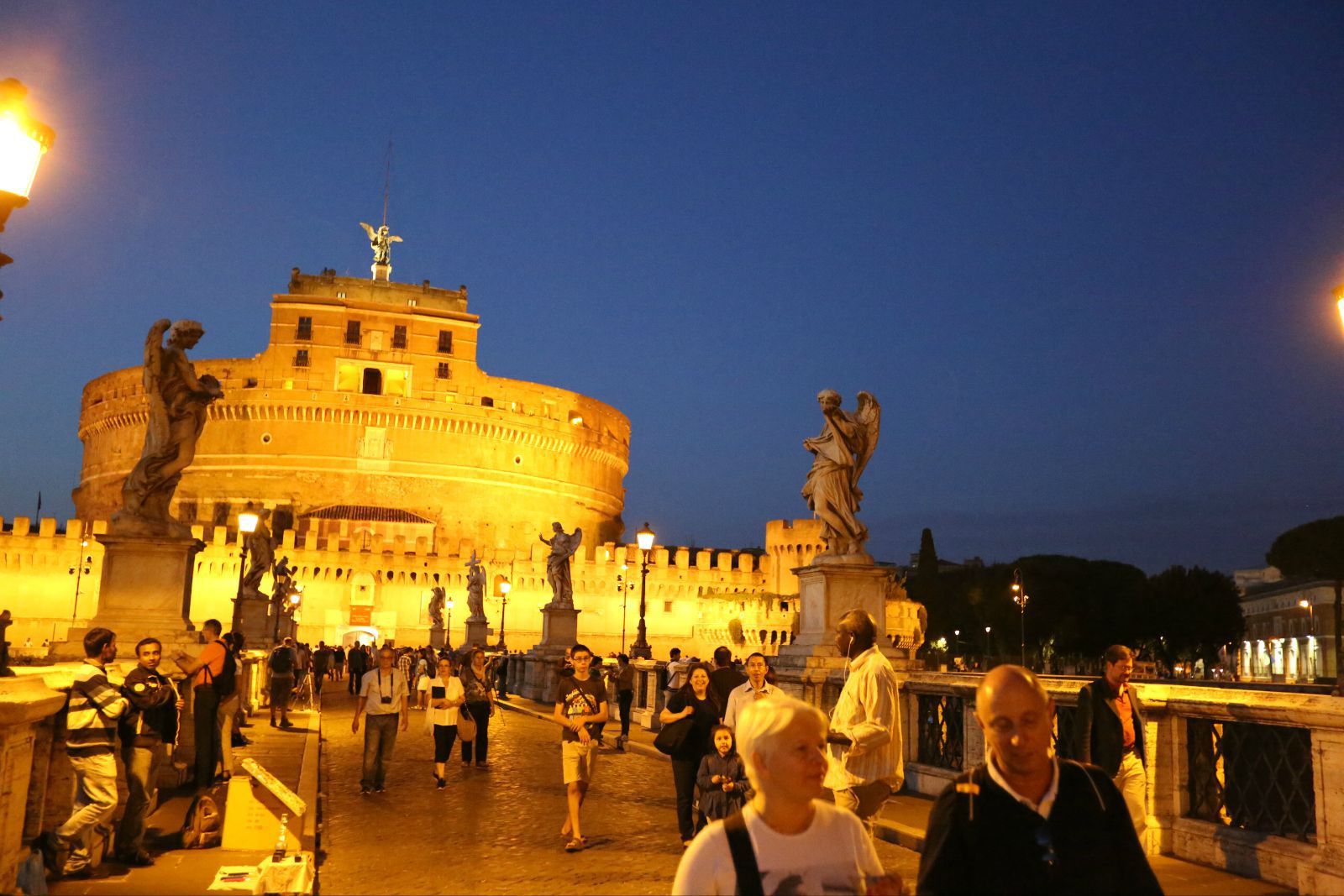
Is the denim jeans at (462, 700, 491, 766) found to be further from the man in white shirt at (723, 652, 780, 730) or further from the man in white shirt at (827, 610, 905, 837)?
the man in white shirt at (827, 610, 905, 837)

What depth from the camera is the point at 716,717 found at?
7043 mm

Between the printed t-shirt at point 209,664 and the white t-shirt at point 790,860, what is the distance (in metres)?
7.11

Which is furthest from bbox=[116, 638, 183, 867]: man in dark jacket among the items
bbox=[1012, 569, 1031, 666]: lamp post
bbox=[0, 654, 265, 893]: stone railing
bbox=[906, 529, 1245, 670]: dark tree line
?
bbox=[906, 529, 1245, 670]: dark tree line

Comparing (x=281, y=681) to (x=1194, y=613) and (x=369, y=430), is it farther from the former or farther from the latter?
(x=369, y=430)

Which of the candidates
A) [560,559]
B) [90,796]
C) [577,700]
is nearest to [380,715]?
[577,700]

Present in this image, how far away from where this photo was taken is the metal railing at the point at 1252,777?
18.8ft

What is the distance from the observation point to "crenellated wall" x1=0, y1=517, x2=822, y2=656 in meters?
51.5

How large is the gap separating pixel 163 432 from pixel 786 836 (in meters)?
8.42

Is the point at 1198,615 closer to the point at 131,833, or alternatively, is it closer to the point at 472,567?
the point at 472,567

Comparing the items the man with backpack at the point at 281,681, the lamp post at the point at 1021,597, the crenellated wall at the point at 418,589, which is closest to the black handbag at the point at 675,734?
the man with backpack at the point at 281,681

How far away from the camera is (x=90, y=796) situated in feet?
17.7

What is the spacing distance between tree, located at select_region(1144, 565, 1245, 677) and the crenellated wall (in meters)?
18.2

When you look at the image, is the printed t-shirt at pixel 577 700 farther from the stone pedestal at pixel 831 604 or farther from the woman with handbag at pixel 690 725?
the stone pedestal at pixel 831 604

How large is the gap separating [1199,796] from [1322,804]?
1500 millimetres
